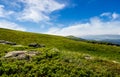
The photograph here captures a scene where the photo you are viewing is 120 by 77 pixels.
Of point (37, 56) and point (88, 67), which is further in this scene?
point (37, 56)

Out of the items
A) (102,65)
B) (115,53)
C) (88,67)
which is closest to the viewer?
(88,67)

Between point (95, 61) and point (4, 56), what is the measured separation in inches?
441

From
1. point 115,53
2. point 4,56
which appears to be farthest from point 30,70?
point 115,53

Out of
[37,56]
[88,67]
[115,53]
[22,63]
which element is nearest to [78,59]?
[88,67]

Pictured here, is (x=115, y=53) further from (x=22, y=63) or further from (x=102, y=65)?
(x=22, y=63)

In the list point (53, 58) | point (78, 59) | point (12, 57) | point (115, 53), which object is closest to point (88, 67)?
point (78, 59)

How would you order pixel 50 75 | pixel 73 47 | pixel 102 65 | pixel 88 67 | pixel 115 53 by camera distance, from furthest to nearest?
pixel 73 47 → pixel 115 53 → pixel 102 65 → pixel 88 67 → pixel 50 75

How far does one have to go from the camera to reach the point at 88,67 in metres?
24.7

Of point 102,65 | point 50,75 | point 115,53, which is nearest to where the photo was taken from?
point 50,75

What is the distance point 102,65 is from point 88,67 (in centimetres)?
244

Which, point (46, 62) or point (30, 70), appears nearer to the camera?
point (30, 70)

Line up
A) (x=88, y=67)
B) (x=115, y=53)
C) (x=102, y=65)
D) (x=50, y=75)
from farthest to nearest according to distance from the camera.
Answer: (x=115, y=53) < (x=102, y=65) < (x=88, y=67) < (x=50, y=75)

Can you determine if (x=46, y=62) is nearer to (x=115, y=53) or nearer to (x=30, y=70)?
(x=30, y=70)

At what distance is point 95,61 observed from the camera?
2750 centimetres
